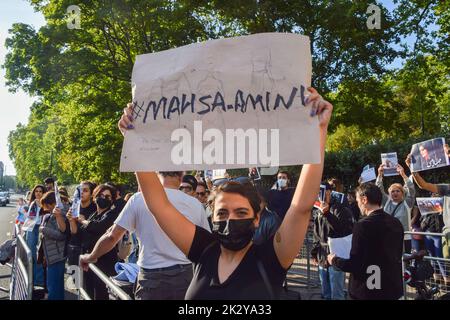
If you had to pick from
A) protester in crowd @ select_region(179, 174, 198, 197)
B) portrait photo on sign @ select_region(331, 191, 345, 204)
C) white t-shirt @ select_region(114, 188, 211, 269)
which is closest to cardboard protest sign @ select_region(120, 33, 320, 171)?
white t-shirt @ select_region(114, 188, 211, 269)

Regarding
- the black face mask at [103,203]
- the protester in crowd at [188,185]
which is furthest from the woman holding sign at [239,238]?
the black face mask at [103,203]

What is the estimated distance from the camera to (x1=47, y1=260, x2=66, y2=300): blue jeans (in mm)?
5445

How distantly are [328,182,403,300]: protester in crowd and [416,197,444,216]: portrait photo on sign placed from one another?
3607 millimetres

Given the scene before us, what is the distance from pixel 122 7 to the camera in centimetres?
1634

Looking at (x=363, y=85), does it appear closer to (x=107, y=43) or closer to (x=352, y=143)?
(x=107, y=43)

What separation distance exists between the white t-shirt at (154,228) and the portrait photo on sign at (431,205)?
476 cm

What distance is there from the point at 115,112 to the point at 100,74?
1.70 m

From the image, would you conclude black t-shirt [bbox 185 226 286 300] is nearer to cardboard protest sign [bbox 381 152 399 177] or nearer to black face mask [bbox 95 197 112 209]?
black face mask [bbox 95 197 112 209]

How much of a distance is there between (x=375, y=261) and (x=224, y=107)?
2.19 m

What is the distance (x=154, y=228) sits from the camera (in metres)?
3.40

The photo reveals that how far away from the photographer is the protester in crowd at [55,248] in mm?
5488

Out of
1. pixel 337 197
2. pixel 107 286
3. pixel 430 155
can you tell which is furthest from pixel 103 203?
pixel 430 155

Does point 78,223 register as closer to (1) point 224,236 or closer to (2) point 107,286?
(2) point 107,286

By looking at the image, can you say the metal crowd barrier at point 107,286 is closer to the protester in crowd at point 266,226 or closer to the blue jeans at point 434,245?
the protester in crowd at point 266,226
